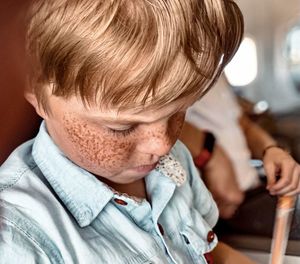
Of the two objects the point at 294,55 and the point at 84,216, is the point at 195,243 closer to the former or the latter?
the point at 84,216

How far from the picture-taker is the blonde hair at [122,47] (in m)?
0.45

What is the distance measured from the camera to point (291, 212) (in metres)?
0.79

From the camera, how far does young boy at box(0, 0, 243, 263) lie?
17.8 inches

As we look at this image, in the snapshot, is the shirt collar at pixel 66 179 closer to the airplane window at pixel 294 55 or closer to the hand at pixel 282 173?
the hand at pixel 282 173

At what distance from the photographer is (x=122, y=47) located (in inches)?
17.8

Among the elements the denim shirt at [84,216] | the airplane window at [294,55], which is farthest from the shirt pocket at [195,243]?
the airplane window at [294,55]

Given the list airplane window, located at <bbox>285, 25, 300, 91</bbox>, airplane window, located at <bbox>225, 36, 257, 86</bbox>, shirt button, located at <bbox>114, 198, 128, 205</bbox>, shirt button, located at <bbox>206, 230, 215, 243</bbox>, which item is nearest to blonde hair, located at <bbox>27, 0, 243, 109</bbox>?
shirt button, located at <bbox>114, 198, 128, 205</bbox>

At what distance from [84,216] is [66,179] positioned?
0.03 meters

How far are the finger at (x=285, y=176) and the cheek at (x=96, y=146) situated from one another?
0.30 m

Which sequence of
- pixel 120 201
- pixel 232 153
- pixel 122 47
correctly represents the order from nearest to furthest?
pixel 122 47, pixel 120 201, pixel 232 153

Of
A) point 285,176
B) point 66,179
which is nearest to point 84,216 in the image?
point 66,179

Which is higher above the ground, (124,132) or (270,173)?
(124,132)

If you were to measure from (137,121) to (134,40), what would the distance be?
0.24 feet

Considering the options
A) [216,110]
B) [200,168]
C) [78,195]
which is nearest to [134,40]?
[78,195]
